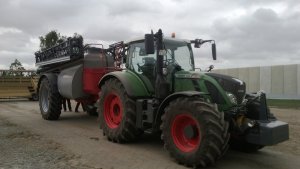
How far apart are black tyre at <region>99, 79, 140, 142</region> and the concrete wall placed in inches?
703

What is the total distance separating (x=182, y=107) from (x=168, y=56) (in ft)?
5.81

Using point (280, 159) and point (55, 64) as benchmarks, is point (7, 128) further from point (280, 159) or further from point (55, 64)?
point (280, 159)

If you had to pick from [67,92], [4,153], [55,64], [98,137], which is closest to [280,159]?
[98,137]

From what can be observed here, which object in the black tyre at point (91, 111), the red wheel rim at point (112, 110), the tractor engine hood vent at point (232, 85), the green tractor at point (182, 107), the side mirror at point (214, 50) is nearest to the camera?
the green tractor at point (182, 107)

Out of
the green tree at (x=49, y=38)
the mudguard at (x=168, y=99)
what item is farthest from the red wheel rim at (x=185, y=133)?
the green tree at (x=49, y=38)

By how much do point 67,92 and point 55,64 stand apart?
1.71 meters

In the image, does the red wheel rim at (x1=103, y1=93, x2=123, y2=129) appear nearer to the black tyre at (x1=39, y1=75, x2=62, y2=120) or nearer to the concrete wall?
the black tyre at (x1=39, y1=75, x2=62, y2=120)

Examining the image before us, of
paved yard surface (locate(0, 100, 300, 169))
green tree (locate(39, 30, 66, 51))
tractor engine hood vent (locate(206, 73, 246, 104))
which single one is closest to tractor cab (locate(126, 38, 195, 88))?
tractor engine hood vent (locate(206, 73, 246, 104))

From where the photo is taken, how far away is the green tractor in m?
6.39

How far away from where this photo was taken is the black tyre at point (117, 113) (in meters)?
8.28

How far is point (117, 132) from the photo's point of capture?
8.55 meters

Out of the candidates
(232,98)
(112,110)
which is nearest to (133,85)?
(112,110)

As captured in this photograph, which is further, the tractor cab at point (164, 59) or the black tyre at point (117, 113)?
the black tyre at point (117, 113)

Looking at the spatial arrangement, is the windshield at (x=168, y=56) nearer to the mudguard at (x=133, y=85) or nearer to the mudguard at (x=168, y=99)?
the mudguard at (x=133, y=85)
